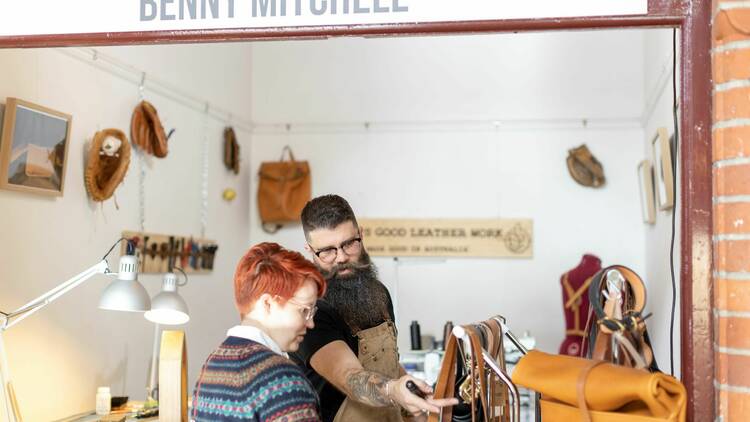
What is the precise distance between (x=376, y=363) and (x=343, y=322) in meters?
0.18

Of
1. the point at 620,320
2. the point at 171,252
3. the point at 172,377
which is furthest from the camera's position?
the point at 171,252

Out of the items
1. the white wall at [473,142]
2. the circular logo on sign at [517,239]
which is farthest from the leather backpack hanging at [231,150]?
the circular logo on sign at [517,239]

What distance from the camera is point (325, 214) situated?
278 centimetres

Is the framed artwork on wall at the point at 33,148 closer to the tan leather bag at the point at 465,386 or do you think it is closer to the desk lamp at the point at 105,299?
the desk lamp at the point at 105,299

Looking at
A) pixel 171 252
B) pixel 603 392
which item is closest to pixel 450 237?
pixel 171 252

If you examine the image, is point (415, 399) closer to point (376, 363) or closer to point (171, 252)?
point (376, 363)

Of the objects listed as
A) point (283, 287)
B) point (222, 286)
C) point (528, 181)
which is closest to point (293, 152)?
point (222, 286)

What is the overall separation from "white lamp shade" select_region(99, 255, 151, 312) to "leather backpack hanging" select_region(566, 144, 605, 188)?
4.29 m

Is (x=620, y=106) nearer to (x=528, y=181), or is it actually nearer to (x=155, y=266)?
(x=528, y=181)

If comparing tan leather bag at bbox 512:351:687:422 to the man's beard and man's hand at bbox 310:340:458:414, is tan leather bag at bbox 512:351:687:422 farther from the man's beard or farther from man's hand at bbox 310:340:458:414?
the man's beard

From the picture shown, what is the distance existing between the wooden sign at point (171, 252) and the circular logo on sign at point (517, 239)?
2356mm

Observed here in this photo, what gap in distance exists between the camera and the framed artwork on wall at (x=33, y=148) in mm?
4102

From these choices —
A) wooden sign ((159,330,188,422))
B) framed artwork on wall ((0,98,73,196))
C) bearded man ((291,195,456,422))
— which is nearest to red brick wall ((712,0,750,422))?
bearded man ((291,195,456,422))

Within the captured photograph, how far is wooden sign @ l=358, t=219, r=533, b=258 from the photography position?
727 cm
